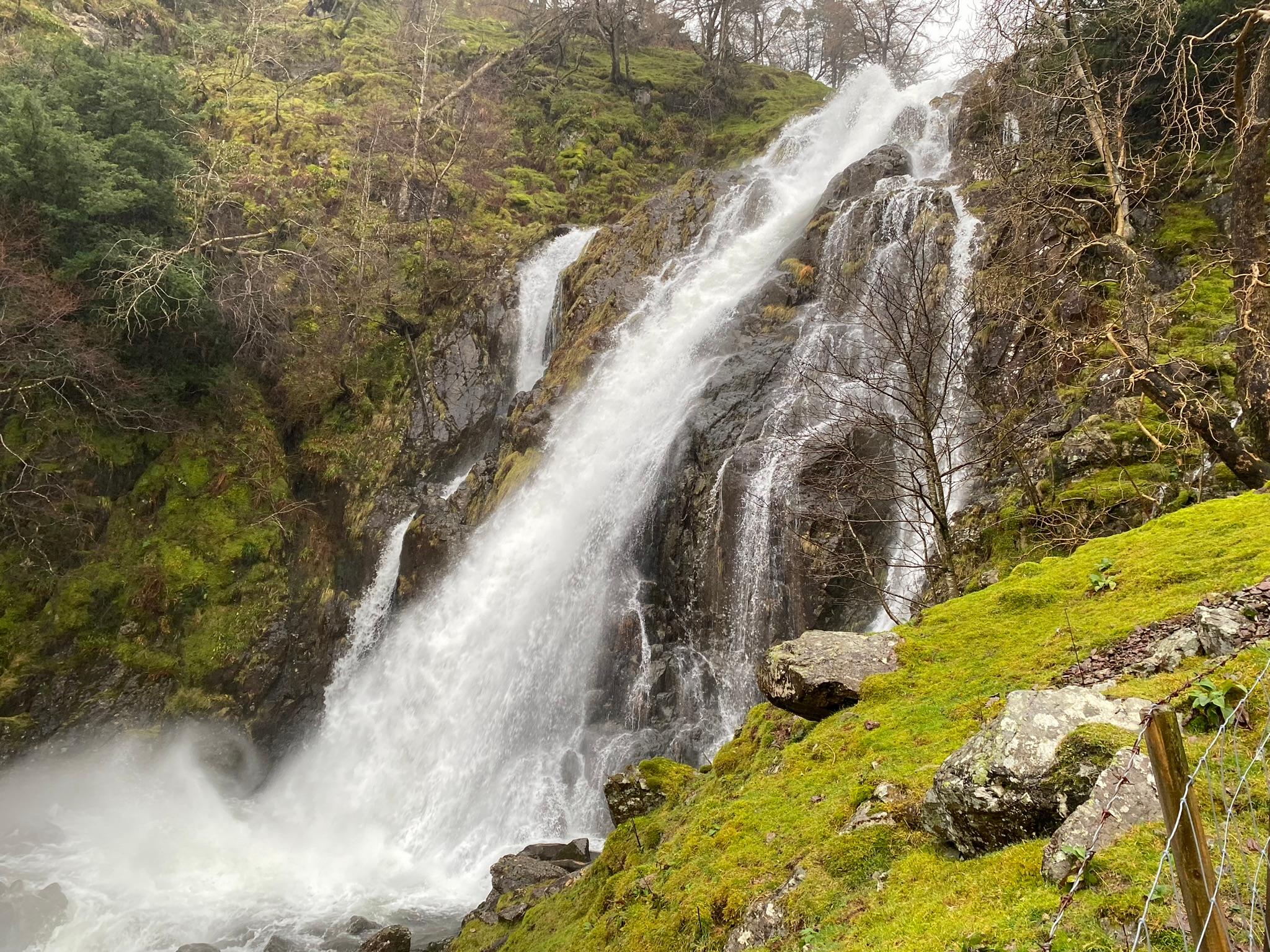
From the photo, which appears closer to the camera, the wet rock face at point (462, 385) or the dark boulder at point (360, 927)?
the dark boulder at point (360, 927)

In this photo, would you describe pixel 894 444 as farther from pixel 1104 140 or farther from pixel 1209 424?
pixel 1209 424

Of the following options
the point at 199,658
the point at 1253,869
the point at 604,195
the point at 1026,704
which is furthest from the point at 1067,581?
the point at 604,195

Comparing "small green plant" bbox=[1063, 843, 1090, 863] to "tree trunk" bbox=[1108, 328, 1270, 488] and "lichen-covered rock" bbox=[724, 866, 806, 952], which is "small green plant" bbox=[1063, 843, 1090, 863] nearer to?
"lichen-covered rock" bbox=[724, 866, 806, 952]

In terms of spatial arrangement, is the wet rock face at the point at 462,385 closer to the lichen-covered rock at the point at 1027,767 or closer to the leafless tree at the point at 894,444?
the leafless tree at the point at 894,444

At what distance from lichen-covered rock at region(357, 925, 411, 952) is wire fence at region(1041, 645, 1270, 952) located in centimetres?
921

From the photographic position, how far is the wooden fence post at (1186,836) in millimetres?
1638

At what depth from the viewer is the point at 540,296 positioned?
23125 millimetres

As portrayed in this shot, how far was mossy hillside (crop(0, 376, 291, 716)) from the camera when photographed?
15539 millimetres

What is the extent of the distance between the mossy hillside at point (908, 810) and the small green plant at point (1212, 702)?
38 cm

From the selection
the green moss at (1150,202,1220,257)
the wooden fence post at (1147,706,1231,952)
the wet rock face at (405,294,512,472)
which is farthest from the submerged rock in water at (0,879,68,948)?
the green moss at (1150,202,1220,257)

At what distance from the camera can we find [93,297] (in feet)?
51.5

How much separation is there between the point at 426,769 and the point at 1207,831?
13670 millimetres

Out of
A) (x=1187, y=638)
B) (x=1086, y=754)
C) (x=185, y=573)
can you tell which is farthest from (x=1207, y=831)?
(x=185, y=573)

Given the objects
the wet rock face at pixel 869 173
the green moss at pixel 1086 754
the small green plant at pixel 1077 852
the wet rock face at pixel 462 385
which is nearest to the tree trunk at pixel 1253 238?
the green moss at pixel 1086 754
